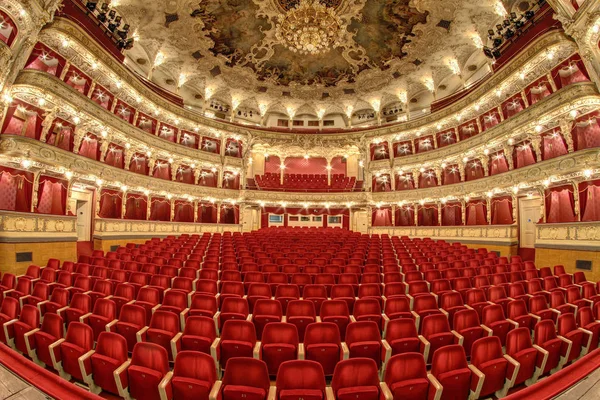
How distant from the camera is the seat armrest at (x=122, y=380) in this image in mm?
2146

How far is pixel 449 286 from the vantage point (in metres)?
4.56

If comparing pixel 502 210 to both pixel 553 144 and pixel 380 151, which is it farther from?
pixel 380 151

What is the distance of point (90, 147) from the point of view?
1120 cm

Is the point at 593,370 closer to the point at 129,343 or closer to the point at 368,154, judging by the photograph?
the point at 129,343

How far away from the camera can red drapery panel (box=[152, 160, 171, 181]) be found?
14956 mm

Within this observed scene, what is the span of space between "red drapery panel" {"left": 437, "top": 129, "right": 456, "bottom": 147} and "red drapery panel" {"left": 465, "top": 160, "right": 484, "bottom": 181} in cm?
191

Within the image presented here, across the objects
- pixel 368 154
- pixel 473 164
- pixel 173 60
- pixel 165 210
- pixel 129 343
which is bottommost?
pixel 129 343

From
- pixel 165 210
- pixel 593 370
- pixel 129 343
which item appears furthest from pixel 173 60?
pixel 593 370

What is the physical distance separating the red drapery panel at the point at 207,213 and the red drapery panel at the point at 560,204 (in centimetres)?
1627

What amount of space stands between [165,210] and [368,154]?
43.7ft

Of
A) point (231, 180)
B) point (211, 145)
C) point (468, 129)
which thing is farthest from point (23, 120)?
point (468, 129)

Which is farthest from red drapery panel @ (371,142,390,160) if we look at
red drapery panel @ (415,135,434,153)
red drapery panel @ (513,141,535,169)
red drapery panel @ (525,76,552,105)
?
red drapery panel @ (525,76,552,105)

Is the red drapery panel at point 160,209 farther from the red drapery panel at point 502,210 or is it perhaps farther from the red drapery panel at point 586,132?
the red drapery panel at point 586,132

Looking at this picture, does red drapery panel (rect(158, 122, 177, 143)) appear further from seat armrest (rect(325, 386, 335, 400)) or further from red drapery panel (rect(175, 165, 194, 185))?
seat armrest (rect(325, 386, 335, 400))
